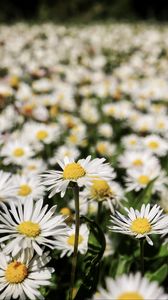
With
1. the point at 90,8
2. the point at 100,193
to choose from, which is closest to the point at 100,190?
the point at 100,193

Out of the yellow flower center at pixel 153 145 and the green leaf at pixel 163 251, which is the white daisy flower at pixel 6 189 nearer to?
the green leaf at pixel 163 251

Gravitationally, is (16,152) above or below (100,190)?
above

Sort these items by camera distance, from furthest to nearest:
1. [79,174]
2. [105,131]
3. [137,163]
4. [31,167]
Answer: [105,131] < [137,163] < [31,167] < [79,174]

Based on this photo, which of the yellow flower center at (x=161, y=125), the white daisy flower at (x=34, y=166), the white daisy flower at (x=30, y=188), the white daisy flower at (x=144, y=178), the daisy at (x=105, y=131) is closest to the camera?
the white daisy flower at (x=30, y=188)

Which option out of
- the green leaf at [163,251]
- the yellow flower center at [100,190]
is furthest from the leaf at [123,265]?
the yellow flower center at [100,190]

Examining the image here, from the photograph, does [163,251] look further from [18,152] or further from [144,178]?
[18,152]

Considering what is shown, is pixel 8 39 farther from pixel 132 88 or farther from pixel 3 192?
pixel 3 192

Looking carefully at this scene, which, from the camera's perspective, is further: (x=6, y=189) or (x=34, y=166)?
(x=34, y=166)
